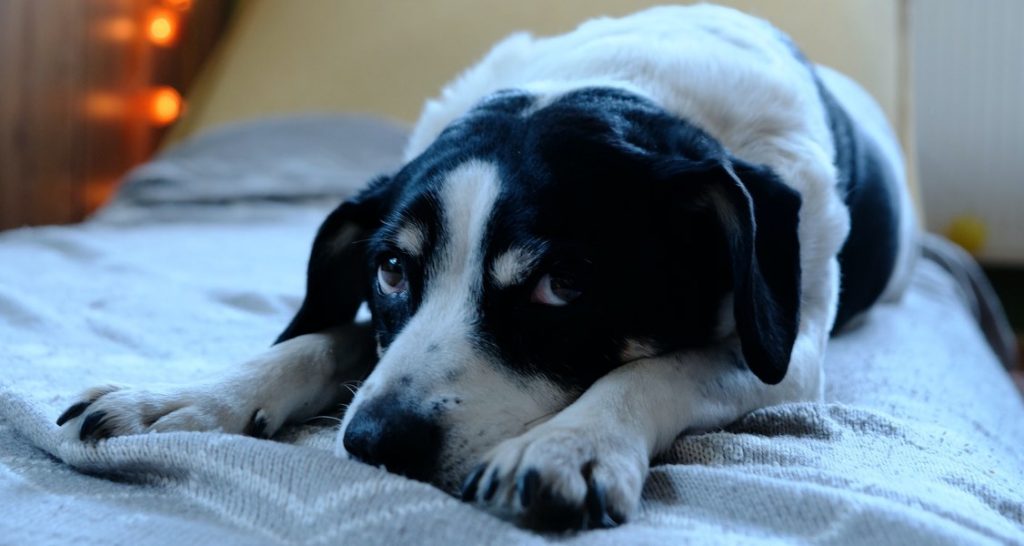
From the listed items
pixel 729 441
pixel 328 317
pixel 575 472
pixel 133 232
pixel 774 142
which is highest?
pixel 774 142

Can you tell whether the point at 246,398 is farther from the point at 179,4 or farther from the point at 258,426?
the point at 179,4

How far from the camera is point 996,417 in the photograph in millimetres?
2154

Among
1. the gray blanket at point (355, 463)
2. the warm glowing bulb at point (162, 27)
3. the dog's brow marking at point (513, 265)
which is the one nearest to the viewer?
the gray blanket at point (355, 463)

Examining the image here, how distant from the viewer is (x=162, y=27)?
17.4ft

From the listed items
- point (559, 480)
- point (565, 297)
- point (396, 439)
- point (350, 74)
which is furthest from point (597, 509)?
point (350, 74)

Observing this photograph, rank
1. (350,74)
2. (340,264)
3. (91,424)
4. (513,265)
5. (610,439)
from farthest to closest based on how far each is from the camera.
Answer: (350,74) < (340,264) < (513,265) < (91,424) < (610,439)

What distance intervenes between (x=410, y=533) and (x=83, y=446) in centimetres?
53

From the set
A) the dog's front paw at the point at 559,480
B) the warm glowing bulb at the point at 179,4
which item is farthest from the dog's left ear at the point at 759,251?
the warm glowing bulb at the point at 179,4

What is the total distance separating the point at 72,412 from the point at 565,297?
720 millimetres

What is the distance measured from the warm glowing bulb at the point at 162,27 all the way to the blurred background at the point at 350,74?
0.01 m

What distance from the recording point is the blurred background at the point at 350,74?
4.09 m

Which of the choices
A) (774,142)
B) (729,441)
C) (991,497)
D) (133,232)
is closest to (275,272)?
(133,232)

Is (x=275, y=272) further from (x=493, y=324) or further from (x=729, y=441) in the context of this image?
(x=729, y=441)

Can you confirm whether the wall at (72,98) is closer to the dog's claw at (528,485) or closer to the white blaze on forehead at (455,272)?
the white blaze on forehead at (455,272)
